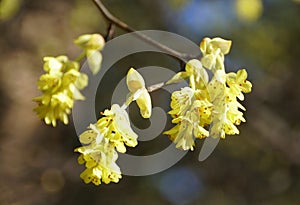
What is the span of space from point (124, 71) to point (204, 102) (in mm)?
1896

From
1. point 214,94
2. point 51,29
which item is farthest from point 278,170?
point 214,94

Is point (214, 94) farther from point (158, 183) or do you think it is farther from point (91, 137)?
point (158, 183)

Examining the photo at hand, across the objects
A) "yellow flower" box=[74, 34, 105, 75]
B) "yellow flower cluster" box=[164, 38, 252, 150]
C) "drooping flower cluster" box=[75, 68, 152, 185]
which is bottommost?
"drooping flower cluster" box=[75, 68, 152, 185]

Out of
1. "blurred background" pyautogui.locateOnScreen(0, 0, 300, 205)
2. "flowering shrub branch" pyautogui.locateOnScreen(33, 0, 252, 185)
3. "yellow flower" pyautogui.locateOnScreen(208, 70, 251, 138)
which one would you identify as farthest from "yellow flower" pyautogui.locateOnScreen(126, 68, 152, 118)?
"blurred background" pyautogui.locateOnScreen(0, 0, 300, 205)

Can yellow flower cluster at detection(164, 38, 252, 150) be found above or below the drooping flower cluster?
above

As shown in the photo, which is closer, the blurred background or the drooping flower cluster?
the drooping flower cluster

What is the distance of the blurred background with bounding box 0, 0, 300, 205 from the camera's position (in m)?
→ 2.72

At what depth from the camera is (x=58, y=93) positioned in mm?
910

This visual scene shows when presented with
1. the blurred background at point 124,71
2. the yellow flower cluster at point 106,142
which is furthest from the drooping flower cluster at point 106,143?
the blurred background at point 124,71

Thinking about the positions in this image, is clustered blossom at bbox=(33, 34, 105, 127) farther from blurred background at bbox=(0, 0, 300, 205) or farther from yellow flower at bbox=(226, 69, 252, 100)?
blurred background at bbox=(0, 0, 300, 205)

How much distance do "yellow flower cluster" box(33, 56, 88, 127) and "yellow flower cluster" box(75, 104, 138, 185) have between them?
5cm

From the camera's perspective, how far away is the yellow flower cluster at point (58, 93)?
903 mm

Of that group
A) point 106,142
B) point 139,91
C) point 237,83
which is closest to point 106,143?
point 106,142

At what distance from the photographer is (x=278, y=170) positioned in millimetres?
2988
